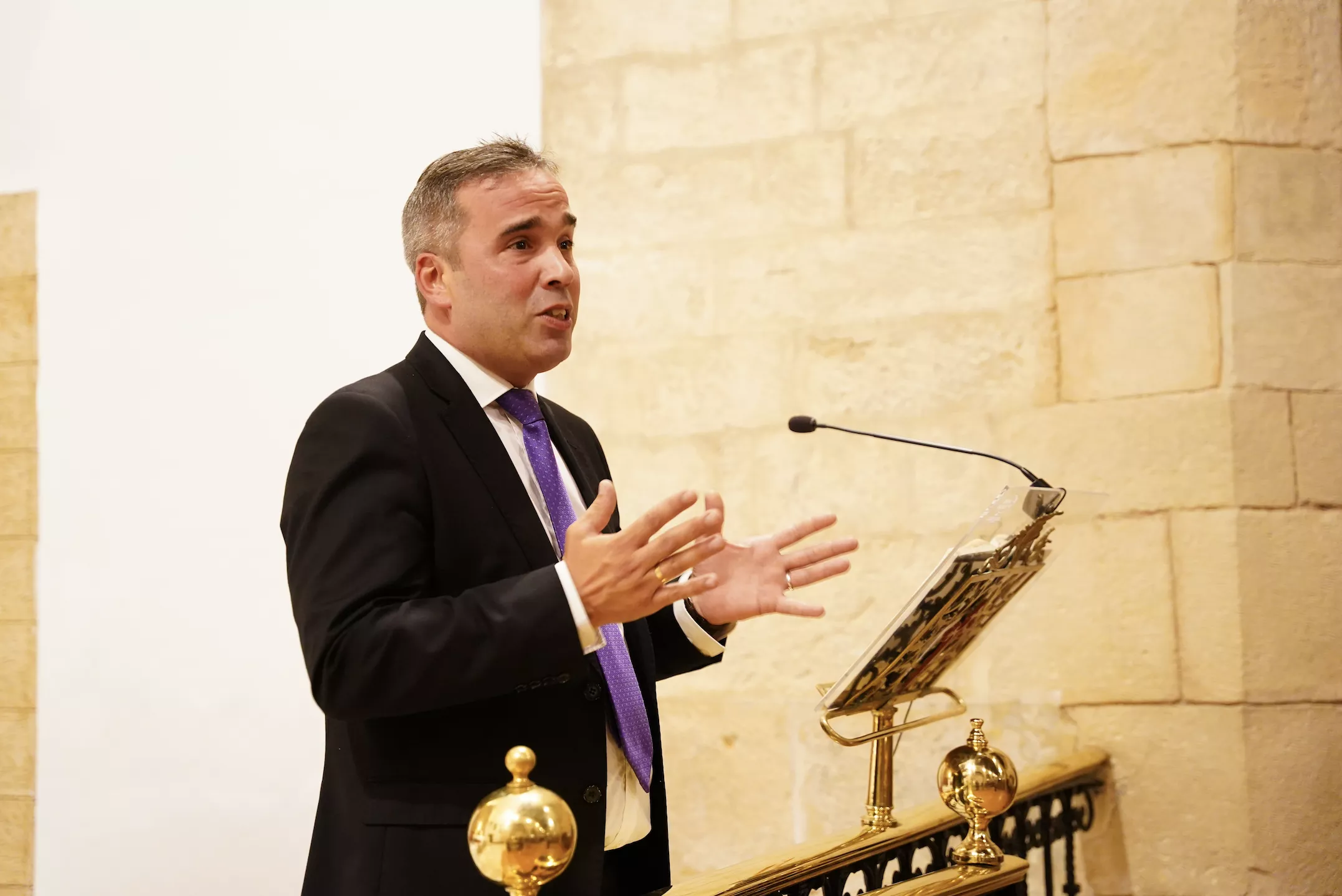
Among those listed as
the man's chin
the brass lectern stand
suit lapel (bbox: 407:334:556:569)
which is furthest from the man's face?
the brass lectern stand

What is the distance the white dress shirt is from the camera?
75.7 inches

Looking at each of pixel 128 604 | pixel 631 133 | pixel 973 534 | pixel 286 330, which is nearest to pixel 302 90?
pixel 286 330

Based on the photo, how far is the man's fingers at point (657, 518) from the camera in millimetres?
1580

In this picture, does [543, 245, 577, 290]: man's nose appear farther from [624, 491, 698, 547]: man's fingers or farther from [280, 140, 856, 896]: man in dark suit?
[624, 491, 698, 547]: man's fingers

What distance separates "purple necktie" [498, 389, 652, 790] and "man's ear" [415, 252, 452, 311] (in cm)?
18

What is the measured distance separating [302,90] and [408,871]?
2947mm

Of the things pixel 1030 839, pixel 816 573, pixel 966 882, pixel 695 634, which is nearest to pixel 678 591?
pixel 816 573

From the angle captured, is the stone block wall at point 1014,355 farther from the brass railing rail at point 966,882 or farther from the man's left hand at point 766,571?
the man's left hand at point 766,571

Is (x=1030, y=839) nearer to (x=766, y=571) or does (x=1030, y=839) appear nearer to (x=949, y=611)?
(x=949, y=611)

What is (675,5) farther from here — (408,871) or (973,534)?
(408,871)

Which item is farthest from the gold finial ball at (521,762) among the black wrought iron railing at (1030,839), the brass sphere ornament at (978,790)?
the brass sphere ornament at (978,790)

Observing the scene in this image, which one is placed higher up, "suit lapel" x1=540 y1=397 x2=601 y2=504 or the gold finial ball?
"suit lapel" x1=540 y1=397 x2=601 y2=504

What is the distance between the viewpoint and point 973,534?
196cm

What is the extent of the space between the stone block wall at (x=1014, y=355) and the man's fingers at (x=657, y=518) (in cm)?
198
